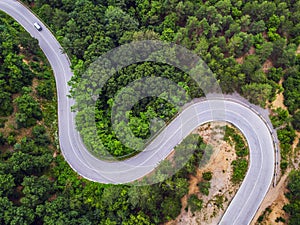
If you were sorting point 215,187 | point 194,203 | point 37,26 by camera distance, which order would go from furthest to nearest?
point 37,26 → point 215,187 → point 194,203

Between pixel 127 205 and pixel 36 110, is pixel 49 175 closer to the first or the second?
pixel 36 110

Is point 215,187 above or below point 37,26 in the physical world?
below

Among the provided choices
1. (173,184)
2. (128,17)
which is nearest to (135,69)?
(128,17)

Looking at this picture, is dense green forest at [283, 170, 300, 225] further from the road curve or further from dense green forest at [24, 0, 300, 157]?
dense green forest at [24, 0, 300, 157]

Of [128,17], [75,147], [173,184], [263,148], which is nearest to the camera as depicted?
[173,184]

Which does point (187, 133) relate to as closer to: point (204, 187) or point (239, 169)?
point (204, 187)

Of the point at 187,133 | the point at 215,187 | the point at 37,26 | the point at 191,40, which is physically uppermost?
the point at 191,40

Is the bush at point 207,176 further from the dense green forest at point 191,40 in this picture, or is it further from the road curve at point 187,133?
the dense green forest at point 191,40

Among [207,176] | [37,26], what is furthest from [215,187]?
→ [37,26]

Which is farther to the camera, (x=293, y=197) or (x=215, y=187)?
(x=215, y=187)

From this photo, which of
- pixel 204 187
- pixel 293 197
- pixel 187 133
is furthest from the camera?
pixel 187 133
